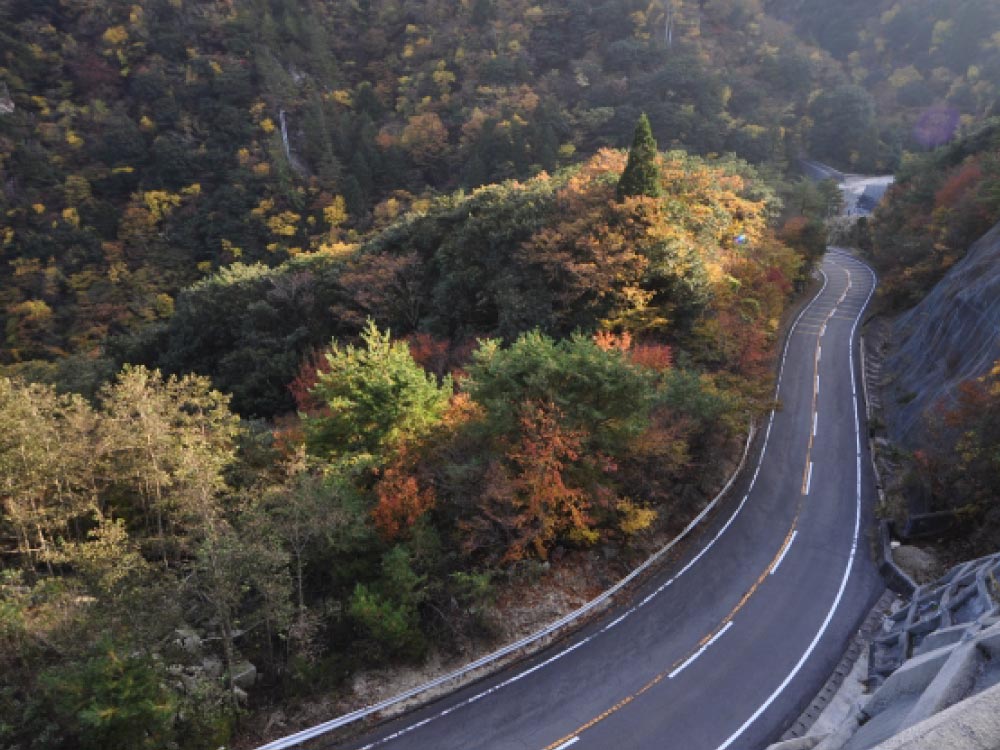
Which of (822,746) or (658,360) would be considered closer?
(822,746)

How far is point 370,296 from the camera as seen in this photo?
1324 inches

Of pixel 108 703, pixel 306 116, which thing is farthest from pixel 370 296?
pixel 306 116

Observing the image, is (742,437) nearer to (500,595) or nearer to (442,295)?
(500,595)

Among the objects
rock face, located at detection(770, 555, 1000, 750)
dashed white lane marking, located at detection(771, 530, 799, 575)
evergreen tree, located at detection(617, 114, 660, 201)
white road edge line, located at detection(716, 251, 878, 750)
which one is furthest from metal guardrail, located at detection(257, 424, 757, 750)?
evergreen tree, located at detection(617, 114, 660, 201)

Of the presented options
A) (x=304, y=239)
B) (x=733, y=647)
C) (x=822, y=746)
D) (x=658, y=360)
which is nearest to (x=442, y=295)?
(x=658, y=360)

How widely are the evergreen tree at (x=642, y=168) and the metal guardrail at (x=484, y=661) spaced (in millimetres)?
14323

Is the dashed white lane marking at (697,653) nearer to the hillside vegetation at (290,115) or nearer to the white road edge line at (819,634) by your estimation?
the white road edge line at (819,634)

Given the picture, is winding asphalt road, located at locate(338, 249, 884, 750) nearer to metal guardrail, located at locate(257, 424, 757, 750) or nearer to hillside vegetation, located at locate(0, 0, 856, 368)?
metal guardrail, located at locate(257, 424, 757, 750)

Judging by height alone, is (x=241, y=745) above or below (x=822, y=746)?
below

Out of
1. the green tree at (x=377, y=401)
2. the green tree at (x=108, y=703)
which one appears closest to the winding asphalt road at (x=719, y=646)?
the green tree at (x=108, y=703)

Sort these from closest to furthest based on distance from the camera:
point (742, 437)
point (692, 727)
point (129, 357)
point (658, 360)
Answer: point (692, 727) → point (658, 360) → point (742, 437) → point (129, 357)

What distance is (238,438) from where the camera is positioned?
63.2 feet

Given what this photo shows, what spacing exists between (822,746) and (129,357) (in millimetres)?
44251

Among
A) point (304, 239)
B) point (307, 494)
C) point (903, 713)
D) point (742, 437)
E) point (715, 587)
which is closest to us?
point (903, 713)
